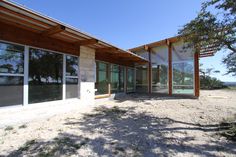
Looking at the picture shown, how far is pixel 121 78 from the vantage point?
11.0m

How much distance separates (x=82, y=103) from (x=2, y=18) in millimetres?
4085

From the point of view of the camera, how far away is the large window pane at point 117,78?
992cm

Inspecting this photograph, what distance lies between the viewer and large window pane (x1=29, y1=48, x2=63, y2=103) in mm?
4746

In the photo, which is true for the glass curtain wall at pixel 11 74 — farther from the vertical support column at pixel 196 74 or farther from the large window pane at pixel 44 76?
the vertical support column at pixel 196 74

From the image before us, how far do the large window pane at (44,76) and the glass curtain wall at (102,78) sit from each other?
113 inches

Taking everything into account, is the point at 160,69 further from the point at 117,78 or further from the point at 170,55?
the point at 117,78

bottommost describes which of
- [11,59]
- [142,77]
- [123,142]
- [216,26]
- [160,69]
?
[123,142]

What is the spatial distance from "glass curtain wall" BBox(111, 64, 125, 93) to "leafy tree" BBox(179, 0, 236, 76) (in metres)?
6.07

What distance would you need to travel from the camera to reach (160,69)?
1134 cm

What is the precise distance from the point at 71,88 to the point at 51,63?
4.35 feet

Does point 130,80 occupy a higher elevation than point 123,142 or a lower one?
higher

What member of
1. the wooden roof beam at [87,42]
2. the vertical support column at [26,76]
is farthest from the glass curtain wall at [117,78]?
the vertical support column at [26,76]

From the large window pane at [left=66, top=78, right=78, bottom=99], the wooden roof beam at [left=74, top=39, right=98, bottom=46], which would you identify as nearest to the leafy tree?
the wooden roof beam at [left=74, top=39, right=98, bottom=46]

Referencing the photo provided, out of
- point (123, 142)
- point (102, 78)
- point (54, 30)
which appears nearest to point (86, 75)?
point (102, 78)
